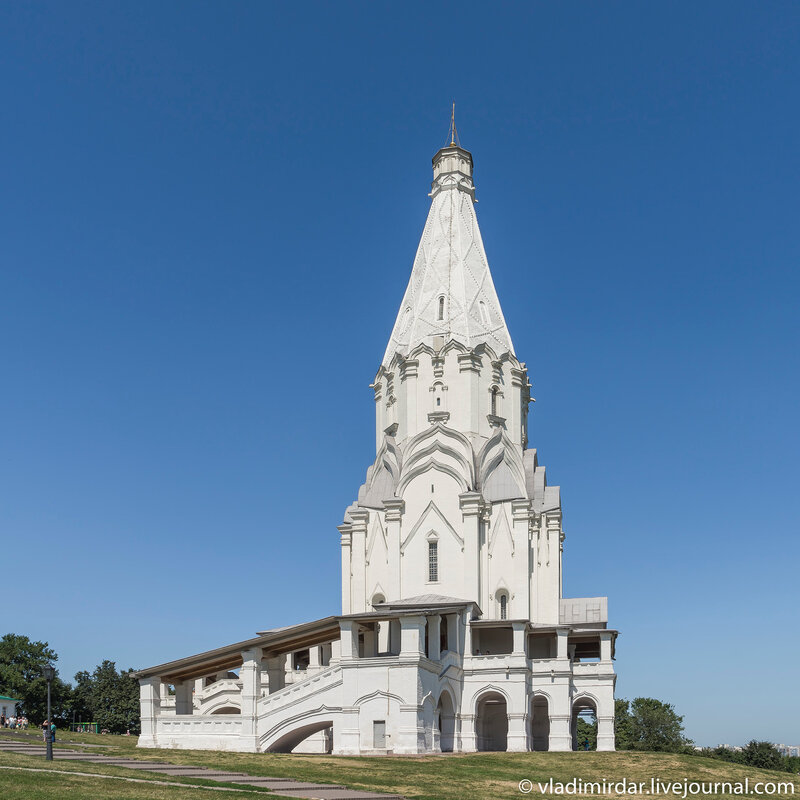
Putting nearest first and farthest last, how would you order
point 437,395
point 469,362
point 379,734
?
point 379,734
point 469,362
point 437,395

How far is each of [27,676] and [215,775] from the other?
37.9m

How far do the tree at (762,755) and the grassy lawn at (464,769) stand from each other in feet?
70.3

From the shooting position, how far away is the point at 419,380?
157ft

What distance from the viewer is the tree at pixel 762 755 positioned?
167ft

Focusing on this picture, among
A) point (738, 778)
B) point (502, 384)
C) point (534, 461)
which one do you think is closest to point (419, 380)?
point (502, 384)

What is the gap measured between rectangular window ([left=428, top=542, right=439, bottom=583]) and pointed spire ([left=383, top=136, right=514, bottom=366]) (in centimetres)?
1033

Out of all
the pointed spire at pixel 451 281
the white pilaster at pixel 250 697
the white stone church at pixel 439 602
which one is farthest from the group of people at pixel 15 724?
the pointed spire at pixel 451 281

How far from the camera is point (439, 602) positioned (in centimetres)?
4097

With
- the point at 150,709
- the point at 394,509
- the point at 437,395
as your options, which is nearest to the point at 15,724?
the point at 150,709

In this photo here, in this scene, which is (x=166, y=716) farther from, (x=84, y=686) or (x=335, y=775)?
(x=84, y=686)

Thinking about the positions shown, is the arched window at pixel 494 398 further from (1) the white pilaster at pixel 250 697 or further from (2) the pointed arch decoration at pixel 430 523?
(1) the white pilaster at pixel 250 697

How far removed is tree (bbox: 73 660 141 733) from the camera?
5897cm

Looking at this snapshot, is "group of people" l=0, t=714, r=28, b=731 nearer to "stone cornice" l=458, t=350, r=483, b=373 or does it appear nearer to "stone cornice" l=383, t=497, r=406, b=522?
"stone cornice" l=383, t=497, r=406, b=522

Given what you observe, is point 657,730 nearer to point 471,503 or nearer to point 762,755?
point 762,755
